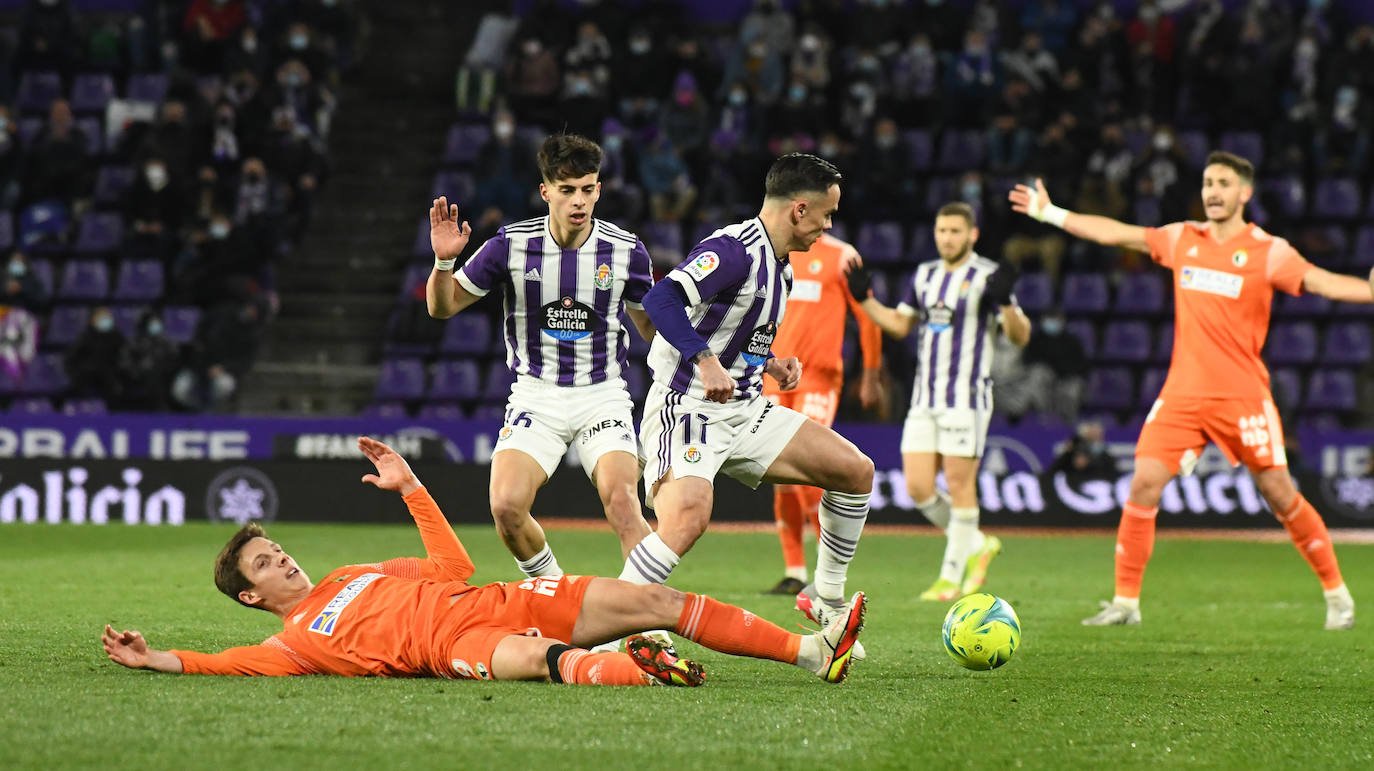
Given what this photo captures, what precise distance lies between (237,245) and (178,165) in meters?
1.64

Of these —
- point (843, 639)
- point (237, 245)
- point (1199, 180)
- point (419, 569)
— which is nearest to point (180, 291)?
point (237, 245)

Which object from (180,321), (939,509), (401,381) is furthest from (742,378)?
(180,321)

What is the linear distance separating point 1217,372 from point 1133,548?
1.04m

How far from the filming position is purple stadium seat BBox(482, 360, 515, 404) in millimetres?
17703

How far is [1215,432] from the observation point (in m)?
8.57

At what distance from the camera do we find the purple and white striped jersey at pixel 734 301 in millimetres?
6285

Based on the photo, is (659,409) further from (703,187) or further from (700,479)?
(703,187)

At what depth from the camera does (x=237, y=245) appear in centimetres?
1870

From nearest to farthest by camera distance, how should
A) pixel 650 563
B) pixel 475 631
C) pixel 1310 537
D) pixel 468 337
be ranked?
1. pixel 475 631
2. pixel 650 563
3. pixel 1310 537
4. pixel 468 337

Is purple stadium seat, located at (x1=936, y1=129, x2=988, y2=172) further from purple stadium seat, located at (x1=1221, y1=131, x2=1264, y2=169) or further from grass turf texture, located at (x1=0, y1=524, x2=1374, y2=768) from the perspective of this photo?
grass turf texture, located at (x1=0, y1=524, x2=1374, y2=768)

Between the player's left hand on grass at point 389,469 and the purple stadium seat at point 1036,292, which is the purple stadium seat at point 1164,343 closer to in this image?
the purple stadium seat at point 1036,292

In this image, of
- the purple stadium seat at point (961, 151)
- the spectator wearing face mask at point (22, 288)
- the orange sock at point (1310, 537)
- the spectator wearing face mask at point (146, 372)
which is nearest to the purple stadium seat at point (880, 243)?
the purple stadium seat at point (961, 151)

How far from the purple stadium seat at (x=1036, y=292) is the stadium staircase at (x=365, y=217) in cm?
759

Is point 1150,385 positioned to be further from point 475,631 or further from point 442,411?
point 475,631
